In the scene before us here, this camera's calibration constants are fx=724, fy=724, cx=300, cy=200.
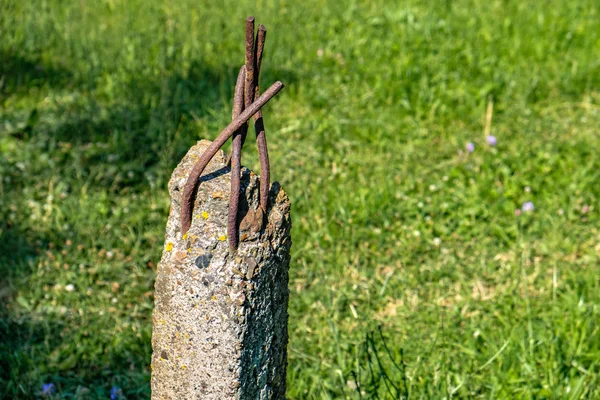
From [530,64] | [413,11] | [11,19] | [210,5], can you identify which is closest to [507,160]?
[530,64]

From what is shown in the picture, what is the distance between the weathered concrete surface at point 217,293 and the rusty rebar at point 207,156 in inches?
0.9

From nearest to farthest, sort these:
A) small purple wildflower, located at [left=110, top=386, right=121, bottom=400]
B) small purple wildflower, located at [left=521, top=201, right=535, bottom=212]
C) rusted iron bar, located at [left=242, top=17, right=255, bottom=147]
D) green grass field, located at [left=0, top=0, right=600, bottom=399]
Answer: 1. rusted iron bar, located at [left=242, top=17, right=255, bottom=147]
2. small purple wildflower, located at [left=110, top=386, right=121, bottom=400]
3. green grass field, located at [left=0, top=0, right=600, bottom=399]
4. small purple wildflower, located at [left=521, top=201, right=535, bottom=212]

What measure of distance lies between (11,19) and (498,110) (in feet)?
11.6

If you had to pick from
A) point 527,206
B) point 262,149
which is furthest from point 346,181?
point 262,149

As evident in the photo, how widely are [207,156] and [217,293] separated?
1.07 feet

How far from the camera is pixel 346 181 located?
4152 millimetres

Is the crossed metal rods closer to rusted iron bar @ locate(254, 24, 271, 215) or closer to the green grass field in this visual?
rusted iron bar @ locate(254, 24, 271, 215)

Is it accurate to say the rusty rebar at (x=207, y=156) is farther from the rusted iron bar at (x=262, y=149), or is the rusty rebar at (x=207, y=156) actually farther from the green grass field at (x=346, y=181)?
the green grass field at (x=346, y=181)

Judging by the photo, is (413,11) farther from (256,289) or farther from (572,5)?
(256,289)

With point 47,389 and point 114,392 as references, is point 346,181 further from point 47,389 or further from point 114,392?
point 47,389

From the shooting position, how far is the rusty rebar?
5.59 feet

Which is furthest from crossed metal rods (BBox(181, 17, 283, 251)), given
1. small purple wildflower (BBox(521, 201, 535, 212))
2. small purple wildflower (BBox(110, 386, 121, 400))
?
small purple wildflower (BBox(521, 201, 535, 212))

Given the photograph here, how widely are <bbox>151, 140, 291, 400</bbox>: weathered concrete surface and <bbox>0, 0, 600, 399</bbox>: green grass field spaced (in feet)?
2.65

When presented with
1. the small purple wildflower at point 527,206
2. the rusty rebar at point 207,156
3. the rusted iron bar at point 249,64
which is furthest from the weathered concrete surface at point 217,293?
the small purple wildflower at point 527,206
